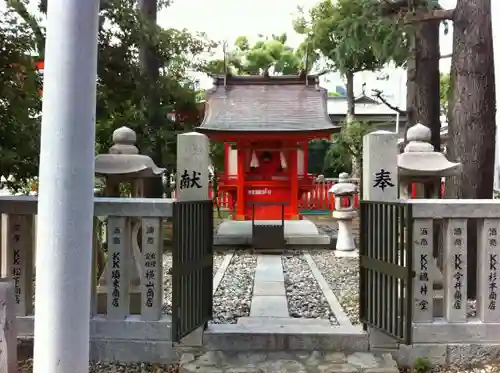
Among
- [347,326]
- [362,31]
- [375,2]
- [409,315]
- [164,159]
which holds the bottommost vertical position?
[347,326]

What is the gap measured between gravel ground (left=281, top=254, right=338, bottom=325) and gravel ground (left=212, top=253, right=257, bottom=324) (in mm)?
519

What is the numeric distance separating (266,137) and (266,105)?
1300 mm

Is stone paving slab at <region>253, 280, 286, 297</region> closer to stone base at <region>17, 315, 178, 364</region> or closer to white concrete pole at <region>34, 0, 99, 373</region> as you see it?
stone base at <region>17, 315, 178, 364</region>

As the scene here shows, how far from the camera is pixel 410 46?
258 inches

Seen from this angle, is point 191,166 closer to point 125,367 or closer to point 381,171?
point 381,171

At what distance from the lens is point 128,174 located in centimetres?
500

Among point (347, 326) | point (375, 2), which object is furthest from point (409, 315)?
point (375, 2)

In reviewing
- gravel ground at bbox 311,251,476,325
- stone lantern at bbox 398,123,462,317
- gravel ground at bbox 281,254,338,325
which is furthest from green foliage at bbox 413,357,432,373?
stone lantern at bbox 398,123,462,317

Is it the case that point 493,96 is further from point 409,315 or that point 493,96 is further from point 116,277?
point 116,277

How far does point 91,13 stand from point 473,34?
4323 millimetres

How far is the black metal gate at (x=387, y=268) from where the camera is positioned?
12.1ft

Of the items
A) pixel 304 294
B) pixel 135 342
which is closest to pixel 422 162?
pixel 304 294

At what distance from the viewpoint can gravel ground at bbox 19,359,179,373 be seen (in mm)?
3990

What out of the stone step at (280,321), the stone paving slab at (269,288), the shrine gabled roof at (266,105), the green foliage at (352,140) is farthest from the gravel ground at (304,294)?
the green foliage at (352,140)
